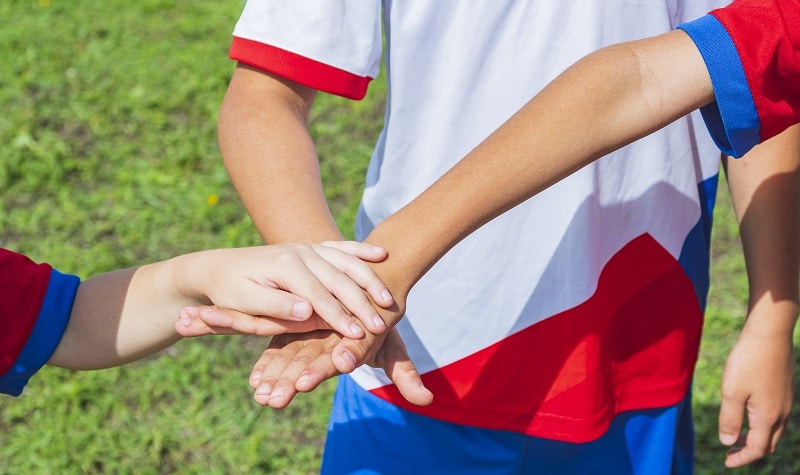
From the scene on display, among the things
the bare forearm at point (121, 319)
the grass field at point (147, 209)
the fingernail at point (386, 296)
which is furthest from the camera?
the grass field at point (147, 209)

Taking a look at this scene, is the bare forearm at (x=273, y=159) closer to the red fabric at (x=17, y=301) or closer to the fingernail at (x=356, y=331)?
the fingernail at (x=356, y=331)

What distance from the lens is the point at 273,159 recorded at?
1.51 m

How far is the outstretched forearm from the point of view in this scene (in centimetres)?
130

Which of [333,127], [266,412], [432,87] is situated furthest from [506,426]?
[333,127]

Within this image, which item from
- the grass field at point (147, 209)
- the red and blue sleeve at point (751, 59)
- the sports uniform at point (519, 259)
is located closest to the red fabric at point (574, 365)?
the sports uniform at point (519, 259)

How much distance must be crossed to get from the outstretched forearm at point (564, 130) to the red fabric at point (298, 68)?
296 millimetres

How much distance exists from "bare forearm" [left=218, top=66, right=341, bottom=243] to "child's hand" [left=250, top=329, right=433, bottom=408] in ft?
0.56

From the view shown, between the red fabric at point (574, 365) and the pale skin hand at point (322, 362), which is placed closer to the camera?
the pale skin hand at point (322, 362)

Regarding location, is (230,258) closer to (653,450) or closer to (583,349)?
(583,349)

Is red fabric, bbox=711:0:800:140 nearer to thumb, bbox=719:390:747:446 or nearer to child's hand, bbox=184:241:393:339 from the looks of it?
child's hand, bbox=184:241:393:339

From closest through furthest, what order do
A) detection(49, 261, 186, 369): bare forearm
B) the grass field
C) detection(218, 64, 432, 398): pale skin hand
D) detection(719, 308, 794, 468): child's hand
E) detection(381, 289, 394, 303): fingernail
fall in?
detection(381, 289, 394, 303): fingernail, detection(218, 64, 432, 398): pale skin hand, detection(49, 261, 186, 369): bare forearm, detection(719, 308, 794, 468): child's hand, the grass field

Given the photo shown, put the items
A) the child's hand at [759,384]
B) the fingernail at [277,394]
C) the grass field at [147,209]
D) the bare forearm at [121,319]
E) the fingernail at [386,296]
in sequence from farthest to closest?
the grass field at [147,209], the child's hand at [759,384], the bare forearm at [121,319], the fingernail at [386,296], the fingernail at [277,394]

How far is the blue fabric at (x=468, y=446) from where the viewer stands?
1.66 meters

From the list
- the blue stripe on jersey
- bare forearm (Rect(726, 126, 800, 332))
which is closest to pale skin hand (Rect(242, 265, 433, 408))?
the blue stripe on jersey
